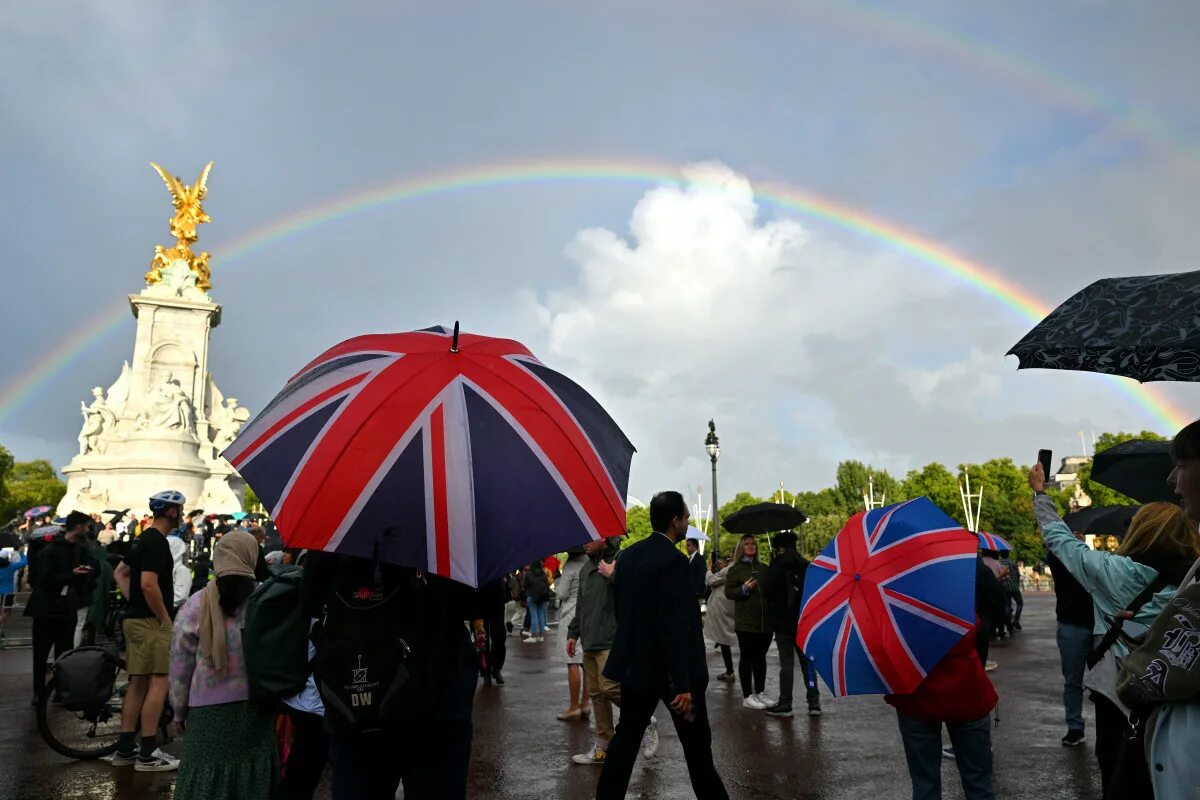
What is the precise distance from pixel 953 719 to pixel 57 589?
30.7 ft

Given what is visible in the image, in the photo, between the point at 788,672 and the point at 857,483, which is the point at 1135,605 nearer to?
the point at 788,672

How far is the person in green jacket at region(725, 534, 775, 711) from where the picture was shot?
9891 mm

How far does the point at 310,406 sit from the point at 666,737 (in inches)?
266

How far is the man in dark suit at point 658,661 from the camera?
494cm

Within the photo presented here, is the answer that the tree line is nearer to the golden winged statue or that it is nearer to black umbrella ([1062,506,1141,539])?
the golden winged statue

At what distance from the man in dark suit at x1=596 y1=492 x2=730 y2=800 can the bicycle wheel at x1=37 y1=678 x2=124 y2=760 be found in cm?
431

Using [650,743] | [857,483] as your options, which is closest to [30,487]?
[857,483]

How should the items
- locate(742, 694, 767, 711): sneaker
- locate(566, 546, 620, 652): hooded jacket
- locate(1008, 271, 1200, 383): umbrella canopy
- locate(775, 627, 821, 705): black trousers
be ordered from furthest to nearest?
locate(742, 694, 767, 711): sneaker
locate(775, 627, 821, 705): black trousers
locate(566, 546, 620, 652): hooded jacket
locate(1008, 271, 1200, 383): umbrella canopy

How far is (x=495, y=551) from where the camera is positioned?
2.73m

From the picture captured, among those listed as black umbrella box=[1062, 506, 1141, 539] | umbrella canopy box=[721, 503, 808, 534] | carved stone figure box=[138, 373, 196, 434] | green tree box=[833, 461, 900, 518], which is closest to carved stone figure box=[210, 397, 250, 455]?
carved stone figure box=[138, 373, 196, 434]

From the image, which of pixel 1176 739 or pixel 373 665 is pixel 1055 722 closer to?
pixel 1176 739

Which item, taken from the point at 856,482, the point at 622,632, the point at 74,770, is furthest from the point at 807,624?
the point at 856,482

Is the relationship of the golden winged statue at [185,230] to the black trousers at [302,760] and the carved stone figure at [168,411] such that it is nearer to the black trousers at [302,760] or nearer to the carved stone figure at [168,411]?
the carved stone figure at [168,411]

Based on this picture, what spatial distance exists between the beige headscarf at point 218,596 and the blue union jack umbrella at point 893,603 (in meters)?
2.90
